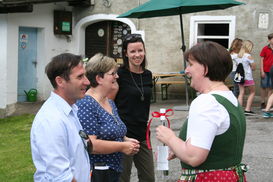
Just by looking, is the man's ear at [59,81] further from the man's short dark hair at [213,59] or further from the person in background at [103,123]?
the man's short dark hair at [213,59]

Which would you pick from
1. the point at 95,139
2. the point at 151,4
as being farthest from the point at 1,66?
the point at 95,139

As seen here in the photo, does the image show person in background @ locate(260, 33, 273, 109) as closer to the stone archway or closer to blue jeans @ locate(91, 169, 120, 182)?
the stone archway

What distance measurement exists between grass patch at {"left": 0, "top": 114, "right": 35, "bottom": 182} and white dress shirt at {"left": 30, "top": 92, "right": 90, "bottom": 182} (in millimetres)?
3657

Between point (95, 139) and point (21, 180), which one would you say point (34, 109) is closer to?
point (21, 180)

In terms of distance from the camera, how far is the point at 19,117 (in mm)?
12461

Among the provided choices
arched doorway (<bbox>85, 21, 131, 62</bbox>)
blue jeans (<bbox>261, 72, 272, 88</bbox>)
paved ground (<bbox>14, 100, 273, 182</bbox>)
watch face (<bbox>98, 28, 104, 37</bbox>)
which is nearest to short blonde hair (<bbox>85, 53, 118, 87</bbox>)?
paved ground (<bbox>14, 100, 273, 182</bbox>)

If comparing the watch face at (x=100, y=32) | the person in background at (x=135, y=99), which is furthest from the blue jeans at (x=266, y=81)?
the person in background at (x=135, y=99)

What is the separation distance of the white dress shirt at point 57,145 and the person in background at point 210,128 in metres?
0.49

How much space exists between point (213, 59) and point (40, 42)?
12.4 meters

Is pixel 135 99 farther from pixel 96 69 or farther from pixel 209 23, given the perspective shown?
pixel 209 23

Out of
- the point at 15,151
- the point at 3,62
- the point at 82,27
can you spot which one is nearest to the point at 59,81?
the point at 15,151

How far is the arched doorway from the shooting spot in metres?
14.9

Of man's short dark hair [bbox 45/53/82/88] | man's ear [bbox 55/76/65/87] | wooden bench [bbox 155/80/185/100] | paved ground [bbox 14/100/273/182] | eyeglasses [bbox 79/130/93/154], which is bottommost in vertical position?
paved ground [bbox 14/100/273/182]

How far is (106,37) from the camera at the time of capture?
49.4ft
